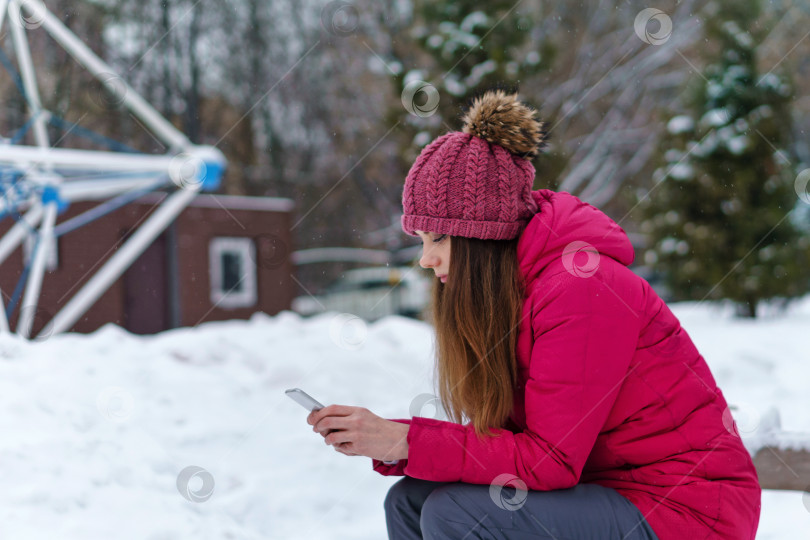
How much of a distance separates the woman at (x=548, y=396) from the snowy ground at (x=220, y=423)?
51cm

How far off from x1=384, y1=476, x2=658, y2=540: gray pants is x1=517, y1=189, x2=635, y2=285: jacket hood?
16.9 inches

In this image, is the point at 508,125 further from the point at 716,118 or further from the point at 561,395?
the point at 716,118

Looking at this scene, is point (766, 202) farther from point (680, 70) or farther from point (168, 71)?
point (168, 71)

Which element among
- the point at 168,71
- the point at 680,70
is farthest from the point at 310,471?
the point at 680,70

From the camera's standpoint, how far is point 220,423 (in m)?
4.10

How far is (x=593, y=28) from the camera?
12.8 metres

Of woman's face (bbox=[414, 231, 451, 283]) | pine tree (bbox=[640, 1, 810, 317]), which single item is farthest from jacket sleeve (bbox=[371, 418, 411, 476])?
pine tree (bbox=[640, 1, 810, 317])

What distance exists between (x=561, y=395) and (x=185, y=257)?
11.0 meters

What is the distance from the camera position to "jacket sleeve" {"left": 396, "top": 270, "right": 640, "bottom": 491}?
1.29 m

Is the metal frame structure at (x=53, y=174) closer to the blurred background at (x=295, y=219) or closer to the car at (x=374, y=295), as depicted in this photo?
the blurred background at (x=295, y=219)

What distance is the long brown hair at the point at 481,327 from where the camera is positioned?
57.1 inches

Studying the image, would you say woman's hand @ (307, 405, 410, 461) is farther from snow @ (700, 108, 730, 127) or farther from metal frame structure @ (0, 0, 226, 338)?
snow @ (700, 108, 730, 127)

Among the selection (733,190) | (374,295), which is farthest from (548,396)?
(374,295)

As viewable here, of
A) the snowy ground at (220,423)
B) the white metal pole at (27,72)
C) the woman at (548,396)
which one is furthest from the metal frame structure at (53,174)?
the woman at (548,396)
